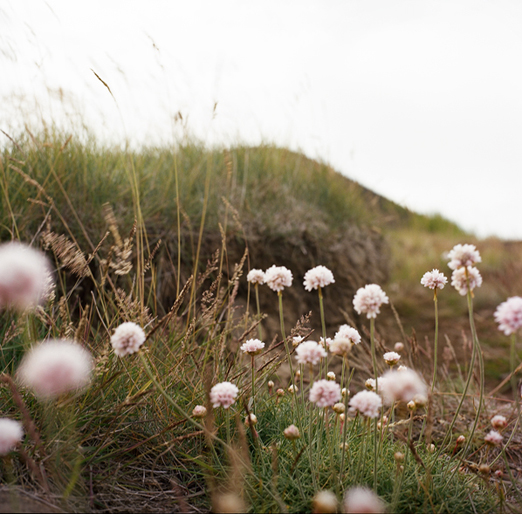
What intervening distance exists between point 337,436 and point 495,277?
20.8 ft

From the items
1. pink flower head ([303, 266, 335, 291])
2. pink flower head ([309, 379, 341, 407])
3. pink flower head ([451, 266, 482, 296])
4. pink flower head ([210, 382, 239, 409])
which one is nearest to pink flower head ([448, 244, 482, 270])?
pink flower head ([451, 266, 482, 296])

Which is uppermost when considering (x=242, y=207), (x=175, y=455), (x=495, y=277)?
(x=242, y=207)

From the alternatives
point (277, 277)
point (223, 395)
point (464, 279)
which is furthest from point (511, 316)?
point (223, 395)

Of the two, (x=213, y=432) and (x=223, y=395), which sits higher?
(x=223, y=395)

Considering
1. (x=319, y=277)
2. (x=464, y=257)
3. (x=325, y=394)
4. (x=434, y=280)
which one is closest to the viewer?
(x=325, y=394)

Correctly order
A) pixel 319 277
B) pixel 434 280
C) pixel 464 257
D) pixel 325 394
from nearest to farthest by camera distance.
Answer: pixel 325 394
pixel 464 257
pixel 319 277
pixel 434 280

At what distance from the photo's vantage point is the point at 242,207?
3.58m

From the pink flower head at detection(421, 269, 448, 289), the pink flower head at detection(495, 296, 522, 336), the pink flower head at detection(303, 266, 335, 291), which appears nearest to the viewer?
the pink flower head at detection(495, 296, 522, 336)

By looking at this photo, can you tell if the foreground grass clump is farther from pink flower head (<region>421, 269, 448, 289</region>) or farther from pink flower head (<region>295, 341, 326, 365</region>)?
pink flower head (<region>421, 269, 448, 289</region>)

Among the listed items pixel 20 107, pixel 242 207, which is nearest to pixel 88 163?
pixel 20 107

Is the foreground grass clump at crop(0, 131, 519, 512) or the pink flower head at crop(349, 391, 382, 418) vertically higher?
the pink flower head at crop(349, 391, 382, 418)

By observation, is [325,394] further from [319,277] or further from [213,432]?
[213,432]

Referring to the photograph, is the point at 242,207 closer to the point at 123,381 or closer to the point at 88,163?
the point at 88,163

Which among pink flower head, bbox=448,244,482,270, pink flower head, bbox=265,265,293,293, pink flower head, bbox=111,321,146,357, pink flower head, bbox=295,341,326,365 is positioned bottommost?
pink flower head, bbox=295,341,326,365
